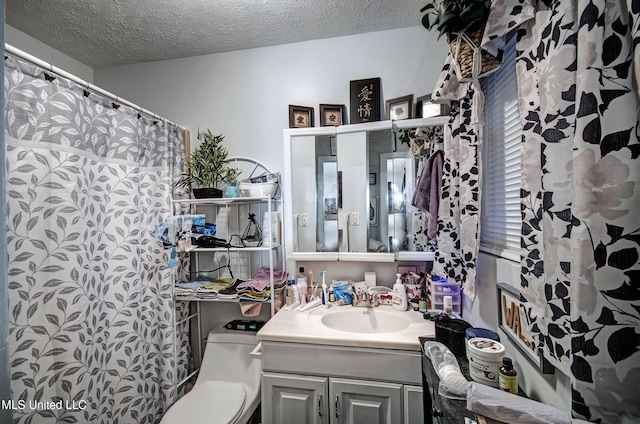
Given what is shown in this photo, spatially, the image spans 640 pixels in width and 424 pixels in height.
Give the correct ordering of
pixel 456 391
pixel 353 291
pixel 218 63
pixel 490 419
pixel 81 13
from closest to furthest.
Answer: pixel 490 419
pixel 456 391
pixel 81 13
pixel 353 291
pixel 218 63

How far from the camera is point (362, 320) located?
1.48 metres

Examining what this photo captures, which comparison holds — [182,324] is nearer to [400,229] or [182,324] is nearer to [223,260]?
[223,260]

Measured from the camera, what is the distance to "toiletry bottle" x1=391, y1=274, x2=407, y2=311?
1461 mm

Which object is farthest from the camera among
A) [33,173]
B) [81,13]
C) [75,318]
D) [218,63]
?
[218,63]

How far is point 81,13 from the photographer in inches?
57.3

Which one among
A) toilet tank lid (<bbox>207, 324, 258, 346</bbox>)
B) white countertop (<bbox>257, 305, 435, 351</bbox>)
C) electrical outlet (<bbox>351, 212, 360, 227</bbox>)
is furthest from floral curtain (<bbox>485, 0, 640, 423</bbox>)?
toilet tank lid (<bbox>207, 324, 258, 346</bbox>)

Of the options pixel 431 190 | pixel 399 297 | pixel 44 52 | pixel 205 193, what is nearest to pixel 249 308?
pixel 205 193

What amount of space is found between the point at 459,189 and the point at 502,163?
18 cm

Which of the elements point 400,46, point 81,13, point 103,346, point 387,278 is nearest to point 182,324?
point 103,346

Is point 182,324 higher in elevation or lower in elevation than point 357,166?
lower

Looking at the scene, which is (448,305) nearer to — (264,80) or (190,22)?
(264,80)

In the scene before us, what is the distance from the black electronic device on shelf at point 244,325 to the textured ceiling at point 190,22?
75.8 inches

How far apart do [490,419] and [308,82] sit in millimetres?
1878

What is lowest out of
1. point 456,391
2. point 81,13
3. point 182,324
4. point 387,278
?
point 182,324
